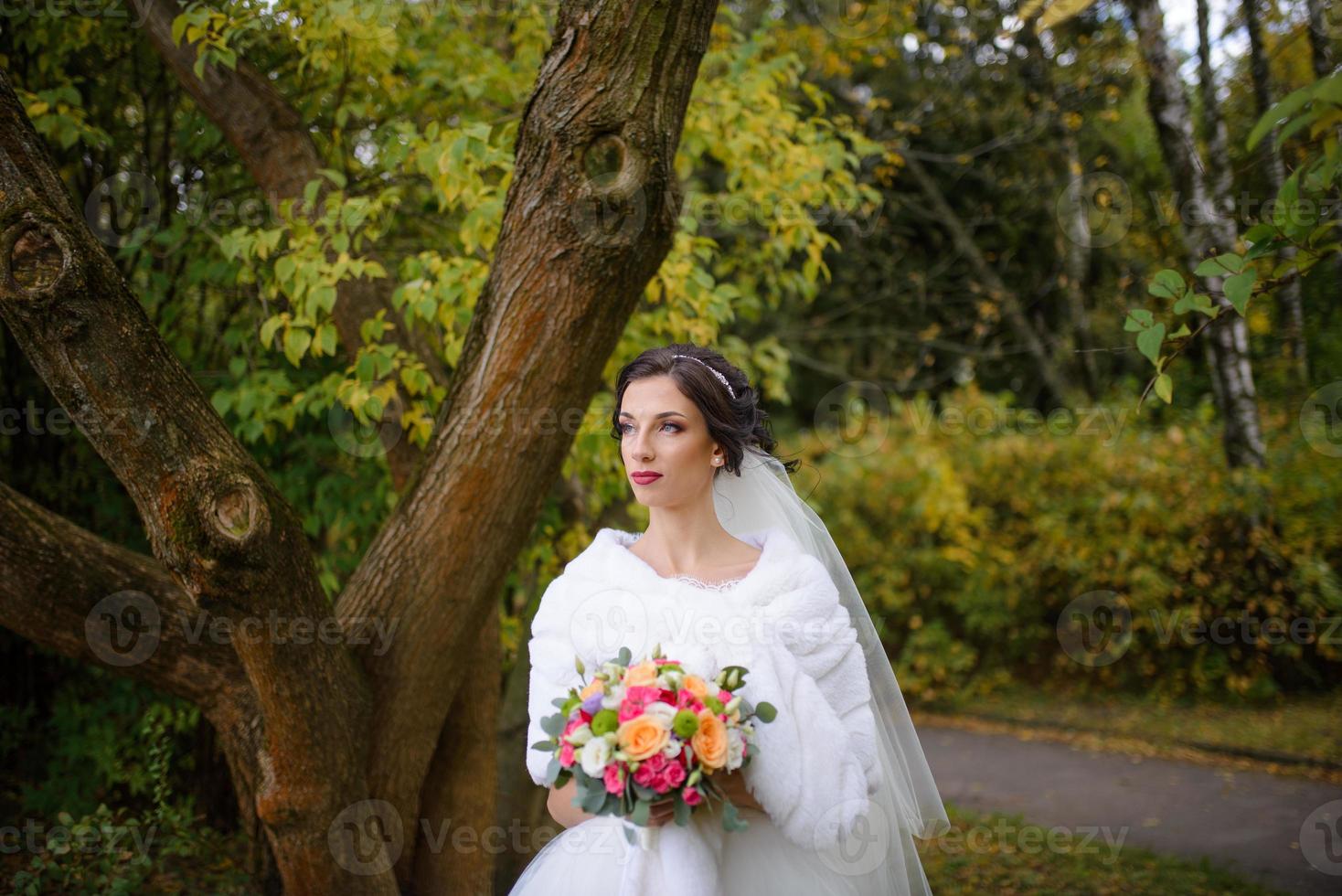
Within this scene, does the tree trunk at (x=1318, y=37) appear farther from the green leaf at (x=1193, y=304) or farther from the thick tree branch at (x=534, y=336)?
→ the thick tree branch at (x=534, y=336)

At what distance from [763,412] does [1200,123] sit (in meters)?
11.7

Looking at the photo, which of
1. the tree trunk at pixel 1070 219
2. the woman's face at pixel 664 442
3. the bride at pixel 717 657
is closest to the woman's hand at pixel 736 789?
the bride at pixel 717 657

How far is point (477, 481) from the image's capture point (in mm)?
3123

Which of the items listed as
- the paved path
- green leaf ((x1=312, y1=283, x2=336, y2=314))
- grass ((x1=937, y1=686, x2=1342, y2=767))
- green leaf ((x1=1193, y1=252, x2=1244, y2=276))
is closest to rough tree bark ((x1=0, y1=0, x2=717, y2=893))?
green leaf ((x1=312, y1=283, x2=336, y2=314))

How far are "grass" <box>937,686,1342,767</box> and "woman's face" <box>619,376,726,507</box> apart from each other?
558 cm

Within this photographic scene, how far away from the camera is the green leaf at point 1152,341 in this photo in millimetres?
2398

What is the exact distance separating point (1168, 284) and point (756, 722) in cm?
156

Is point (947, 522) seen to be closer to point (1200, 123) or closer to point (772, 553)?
point (772, 553)

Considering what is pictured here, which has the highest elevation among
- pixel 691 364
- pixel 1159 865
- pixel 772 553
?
pixel 691 364

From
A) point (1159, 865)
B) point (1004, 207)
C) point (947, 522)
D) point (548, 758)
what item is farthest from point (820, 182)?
point (1004, 207)

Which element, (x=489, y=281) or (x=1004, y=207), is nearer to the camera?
(x=489, y=281)

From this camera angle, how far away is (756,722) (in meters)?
2.20

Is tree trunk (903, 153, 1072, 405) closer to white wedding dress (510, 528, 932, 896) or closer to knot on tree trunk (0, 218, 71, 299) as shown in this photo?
white wedding dress (510, 528, 932, 896)

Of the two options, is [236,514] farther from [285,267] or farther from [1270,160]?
[1270,160]
